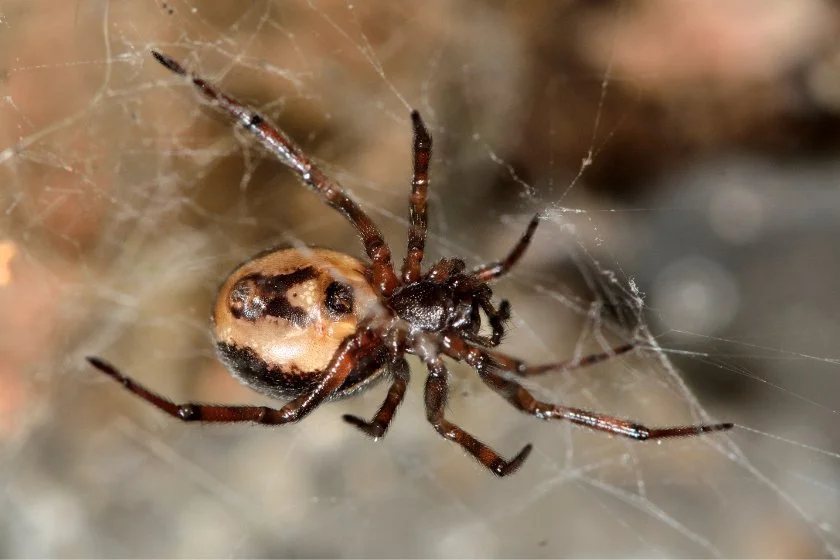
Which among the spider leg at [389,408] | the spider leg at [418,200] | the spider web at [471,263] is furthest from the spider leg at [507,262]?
the spider web at [471,263]

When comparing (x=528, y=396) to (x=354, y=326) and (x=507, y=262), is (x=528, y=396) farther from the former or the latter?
Result: (x=354, y=326)

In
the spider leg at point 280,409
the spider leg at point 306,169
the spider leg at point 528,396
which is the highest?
the spider leg at point 306,169

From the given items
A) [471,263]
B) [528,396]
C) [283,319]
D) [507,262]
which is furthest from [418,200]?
[471,263]

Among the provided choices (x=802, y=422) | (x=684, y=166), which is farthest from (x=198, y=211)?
(x=802, y=422)

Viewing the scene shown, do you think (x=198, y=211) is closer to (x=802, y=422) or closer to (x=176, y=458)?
(x=176, y=458)

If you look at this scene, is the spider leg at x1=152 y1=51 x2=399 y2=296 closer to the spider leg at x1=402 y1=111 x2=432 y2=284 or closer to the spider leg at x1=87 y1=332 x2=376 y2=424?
the spider leg at x1=402 y1=111 x2=432 y2=284

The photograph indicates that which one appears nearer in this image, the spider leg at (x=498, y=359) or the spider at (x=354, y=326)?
the spider at (x=354, y=326)

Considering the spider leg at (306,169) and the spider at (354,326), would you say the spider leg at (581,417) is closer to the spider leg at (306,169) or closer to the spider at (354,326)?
the spider at (354,326)
